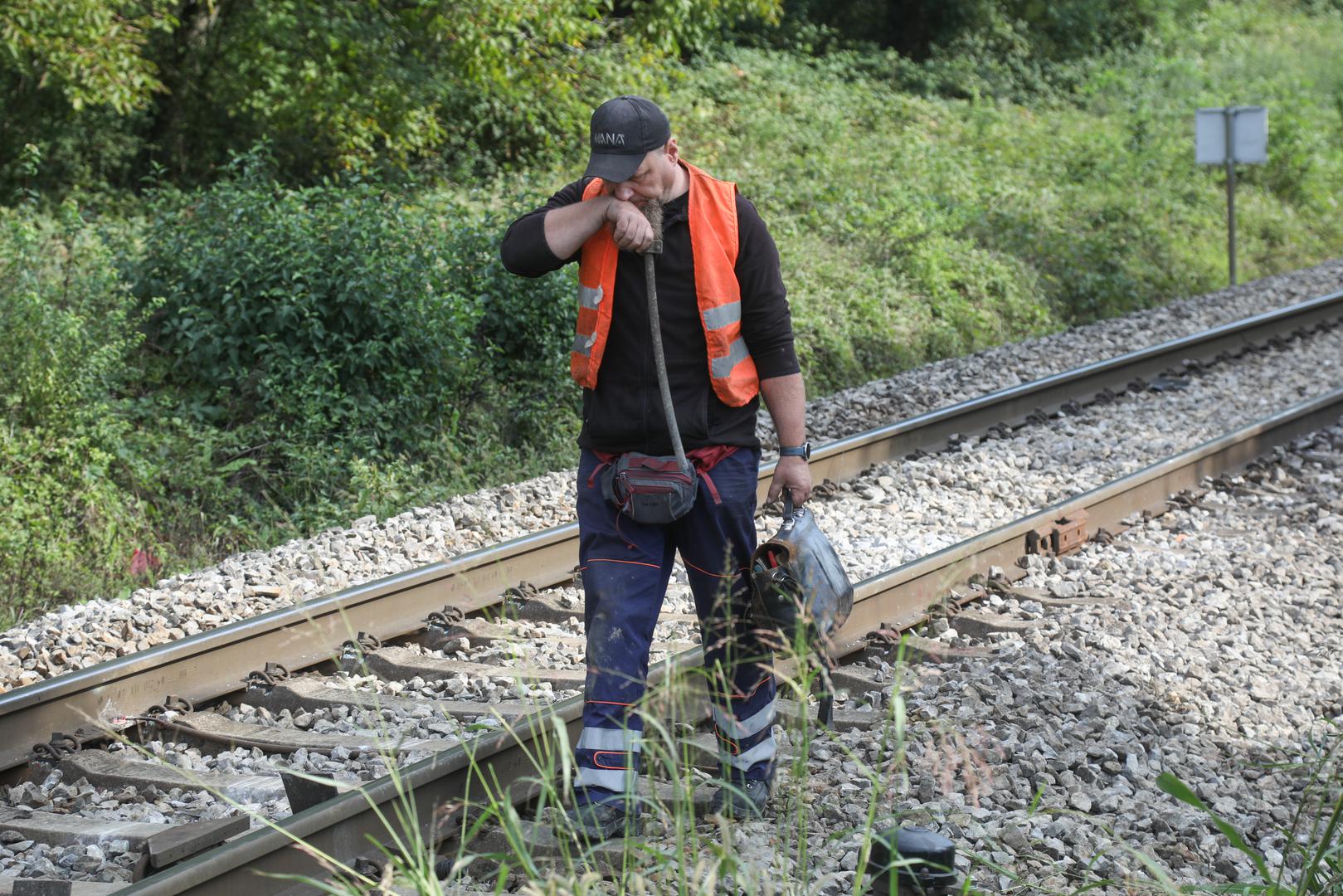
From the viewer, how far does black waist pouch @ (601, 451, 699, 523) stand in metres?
3.87

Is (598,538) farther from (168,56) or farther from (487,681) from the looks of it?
(168,56)

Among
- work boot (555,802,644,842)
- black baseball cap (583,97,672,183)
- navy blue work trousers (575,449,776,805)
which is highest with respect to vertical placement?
black baseball cap (583,97,672,183)

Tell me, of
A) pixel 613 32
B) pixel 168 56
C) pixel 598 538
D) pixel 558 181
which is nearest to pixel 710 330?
pixel 598 538

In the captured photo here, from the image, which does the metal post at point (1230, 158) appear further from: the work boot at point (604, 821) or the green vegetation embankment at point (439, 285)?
the work boot at point (604, 821)

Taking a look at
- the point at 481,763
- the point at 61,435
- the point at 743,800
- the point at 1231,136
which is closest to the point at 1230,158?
the point at 1231,136

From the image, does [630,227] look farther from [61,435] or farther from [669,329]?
[61,435]

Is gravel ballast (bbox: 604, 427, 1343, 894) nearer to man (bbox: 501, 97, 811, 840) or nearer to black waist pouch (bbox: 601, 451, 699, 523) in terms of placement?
man (bbox: 501, 97, 811, 840)

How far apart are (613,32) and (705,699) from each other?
577 inches

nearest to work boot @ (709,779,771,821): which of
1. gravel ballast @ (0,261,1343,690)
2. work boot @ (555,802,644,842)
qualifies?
work boot @ (555,802,644,842)

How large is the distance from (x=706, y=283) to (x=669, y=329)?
17 centimetres

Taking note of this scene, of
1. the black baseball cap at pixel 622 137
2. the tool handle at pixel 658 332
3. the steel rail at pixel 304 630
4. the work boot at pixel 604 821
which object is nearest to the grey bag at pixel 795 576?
the tool handle at pixel 658 332

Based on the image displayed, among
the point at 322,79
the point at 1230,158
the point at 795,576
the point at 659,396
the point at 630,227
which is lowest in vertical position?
the point at 795,576

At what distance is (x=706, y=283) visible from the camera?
12.6 ft

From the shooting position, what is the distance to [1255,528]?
7.26 meters
